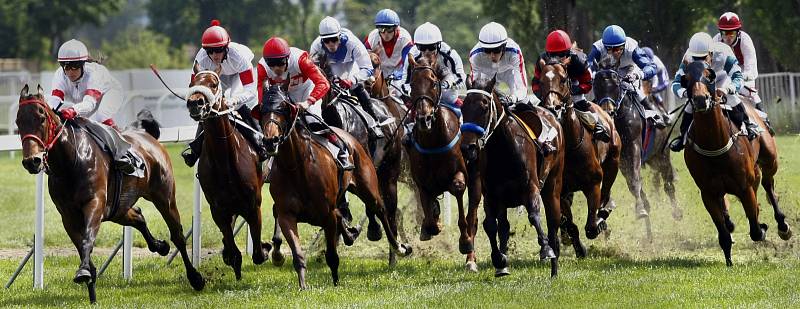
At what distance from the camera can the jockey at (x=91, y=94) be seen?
1155 centimetres

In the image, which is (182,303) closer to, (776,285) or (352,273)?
(352,273)

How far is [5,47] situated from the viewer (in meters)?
53.7

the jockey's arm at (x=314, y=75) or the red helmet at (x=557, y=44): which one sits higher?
the red helmet at (x=557, y=44)

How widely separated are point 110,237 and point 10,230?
1.68m

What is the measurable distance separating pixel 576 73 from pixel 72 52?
172 inches

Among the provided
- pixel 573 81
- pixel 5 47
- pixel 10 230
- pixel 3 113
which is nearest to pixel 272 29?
pixel 5 47

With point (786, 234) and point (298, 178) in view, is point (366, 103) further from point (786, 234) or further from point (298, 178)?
point (786, 234)

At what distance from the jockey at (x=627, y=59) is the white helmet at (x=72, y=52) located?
564cm

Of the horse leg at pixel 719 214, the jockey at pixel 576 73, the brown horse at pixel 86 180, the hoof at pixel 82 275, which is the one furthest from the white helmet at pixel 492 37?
the hoof at pixel 82 275

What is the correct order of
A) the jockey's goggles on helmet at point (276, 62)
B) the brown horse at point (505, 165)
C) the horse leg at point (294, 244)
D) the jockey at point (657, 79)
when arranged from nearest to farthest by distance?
the horse leg at point (294, 244), the brown horse at point (505, 165), the jockey's goggles on helmet at point (276, 62), the jockey at point (657, 79)

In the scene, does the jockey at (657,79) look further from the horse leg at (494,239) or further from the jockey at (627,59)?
the horse leg at (494,239)

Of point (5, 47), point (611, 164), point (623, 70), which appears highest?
point (5, 47)

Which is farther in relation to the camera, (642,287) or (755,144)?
(755,144)

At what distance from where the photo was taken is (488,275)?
1202 cm
